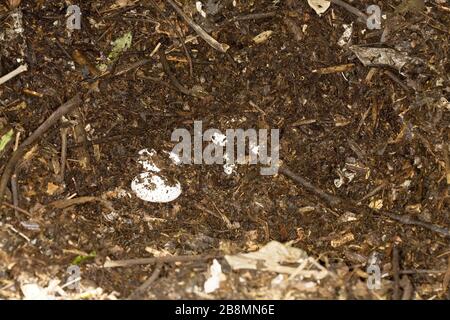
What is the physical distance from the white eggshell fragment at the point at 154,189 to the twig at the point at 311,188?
0.35 m

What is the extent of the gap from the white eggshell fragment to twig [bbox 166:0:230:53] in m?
0.47

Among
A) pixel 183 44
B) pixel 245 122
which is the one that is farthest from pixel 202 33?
Result: pixel 245 122

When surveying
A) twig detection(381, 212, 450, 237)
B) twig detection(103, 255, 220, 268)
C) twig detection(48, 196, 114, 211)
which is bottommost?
twig detection(103, 255, 220, 268)

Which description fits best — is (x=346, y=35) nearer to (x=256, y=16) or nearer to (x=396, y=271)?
(x=256, y=16)

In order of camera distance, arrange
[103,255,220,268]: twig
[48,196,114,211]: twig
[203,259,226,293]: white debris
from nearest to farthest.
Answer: [203,259,226,293]: white debris < [103,255,220,268]: twig < [48,196,114,211]: twig

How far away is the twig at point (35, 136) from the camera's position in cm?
175

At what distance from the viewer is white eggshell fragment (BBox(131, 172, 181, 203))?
1.82m

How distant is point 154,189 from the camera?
71.9 inches

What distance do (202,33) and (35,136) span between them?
63 centimetres

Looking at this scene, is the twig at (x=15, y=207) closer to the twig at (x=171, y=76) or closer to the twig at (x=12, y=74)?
the twig at (x=12, y=74)

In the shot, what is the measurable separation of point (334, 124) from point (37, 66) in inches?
38.6

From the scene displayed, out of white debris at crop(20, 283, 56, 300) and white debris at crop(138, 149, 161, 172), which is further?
white debris at crop(138, 149, 161, 172)

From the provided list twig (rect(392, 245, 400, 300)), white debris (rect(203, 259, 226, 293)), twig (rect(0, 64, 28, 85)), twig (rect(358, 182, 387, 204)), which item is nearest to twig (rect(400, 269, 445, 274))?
twig (rect(392, 245, 400, 300))

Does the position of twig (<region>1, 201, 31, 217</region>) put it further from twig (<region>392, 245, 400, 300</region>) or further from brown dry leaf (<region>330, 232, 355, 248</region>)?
twig (<region>392, 245, 400, 300</region>)
